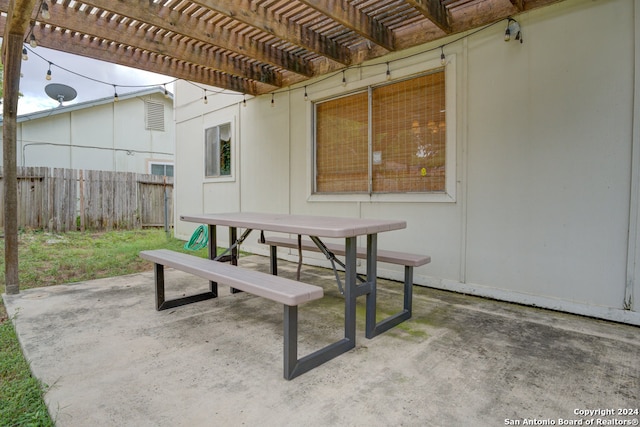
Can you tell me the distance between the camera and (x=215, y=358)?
216 cm

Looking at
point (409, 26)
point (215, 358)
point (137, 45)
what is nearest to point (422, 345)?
point (215, 358)

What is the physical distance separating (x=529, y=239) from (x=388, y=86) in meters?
2.30

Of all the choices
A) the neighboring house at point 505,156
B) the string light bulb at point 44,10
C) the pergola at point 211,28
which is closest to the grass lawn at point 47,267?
the pergola at point 211,28

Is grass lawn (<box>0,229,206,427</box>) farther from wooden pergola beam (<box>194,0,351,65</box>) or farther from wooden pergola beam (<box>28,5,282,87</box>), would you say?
wooden pergola beam (<box>194,0,351,65</box>)

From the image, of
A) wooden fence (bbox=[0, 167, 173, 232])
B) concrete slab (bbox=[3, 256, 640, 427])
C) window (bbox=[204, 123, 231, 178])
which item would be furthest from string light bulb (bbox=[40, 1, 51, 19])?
wooden fence (bbox=[0, 167, 173, 232])

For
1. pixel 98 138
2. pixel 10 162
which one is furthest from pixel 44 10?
pixel 98 138

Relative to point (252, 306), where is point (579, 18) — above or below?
above

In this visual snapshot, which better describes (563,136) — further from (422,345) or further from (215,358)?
(215,358)

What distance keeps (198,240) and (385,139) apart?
14.1 ft

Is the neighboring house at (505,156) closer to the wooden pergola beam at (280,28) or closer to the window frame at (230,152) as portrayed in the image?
the wooden pergola beam at (280,28)

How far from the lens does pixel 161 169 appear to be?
12.3 metres

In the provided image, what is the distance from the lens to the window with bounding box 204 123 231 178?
6.46 m

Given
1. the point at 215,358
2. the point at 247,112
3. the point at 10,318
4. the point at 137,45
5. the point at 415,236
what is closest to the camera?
the point at 215,358

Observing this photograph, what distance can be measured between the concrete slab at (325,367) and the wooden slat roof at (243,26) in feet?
8.54
